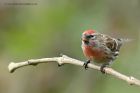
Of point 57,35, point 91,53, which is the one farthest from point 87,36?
point 57,35

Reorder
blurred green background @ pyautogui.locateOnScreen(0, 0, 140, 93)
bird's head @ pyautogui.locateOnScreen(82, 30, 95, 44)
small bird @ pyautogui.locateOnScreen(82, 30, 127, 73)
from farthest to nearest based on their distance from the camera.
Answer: blurred green background @ pyautogui.locateOnScreen(0, 0, 140, 93) < small bird @ pyautogui.locateOnScreen(82, 30, 127, 73) < bird's head @ pyautogui.locateOnScreen(82, 30, 95, 44)

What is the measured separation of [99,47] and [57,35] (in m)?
1.20

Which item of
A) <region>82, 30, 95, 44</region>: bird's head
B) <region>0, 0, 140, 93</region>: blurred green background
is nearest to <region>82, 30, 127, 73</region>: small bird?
<region>82, 30, 95, 44</region>: bird's head

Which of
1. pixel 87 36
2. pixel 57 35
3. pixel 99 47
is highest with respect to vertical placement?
pixel 87 36

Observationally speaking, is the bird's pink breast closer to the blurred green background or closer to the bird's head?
the bird's head

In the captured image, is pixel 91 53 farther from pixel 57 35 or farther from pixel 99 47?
pixel 57 35

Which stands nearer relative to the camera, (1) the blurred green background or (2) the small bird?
(2) the small bird

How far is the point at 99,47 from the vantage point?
580 cm

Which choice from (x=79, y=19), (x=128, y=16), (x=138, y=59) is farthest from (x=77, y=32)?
(x=138, y=59)

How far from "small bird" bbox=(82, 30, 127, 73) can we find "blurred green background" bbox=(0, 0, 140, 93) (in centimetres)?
28

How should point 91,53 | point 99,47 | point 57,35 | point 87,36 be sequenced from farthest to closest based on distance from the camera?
point 57,35, point 99,47, point 91,53, point 87,36

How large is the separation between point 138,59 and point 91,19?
3.26 feet

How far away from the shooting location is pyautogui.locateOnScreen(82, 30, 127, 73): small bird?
5.47 metres

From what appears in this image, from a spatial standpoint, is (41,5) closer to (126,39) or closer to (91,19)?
(91,19)
